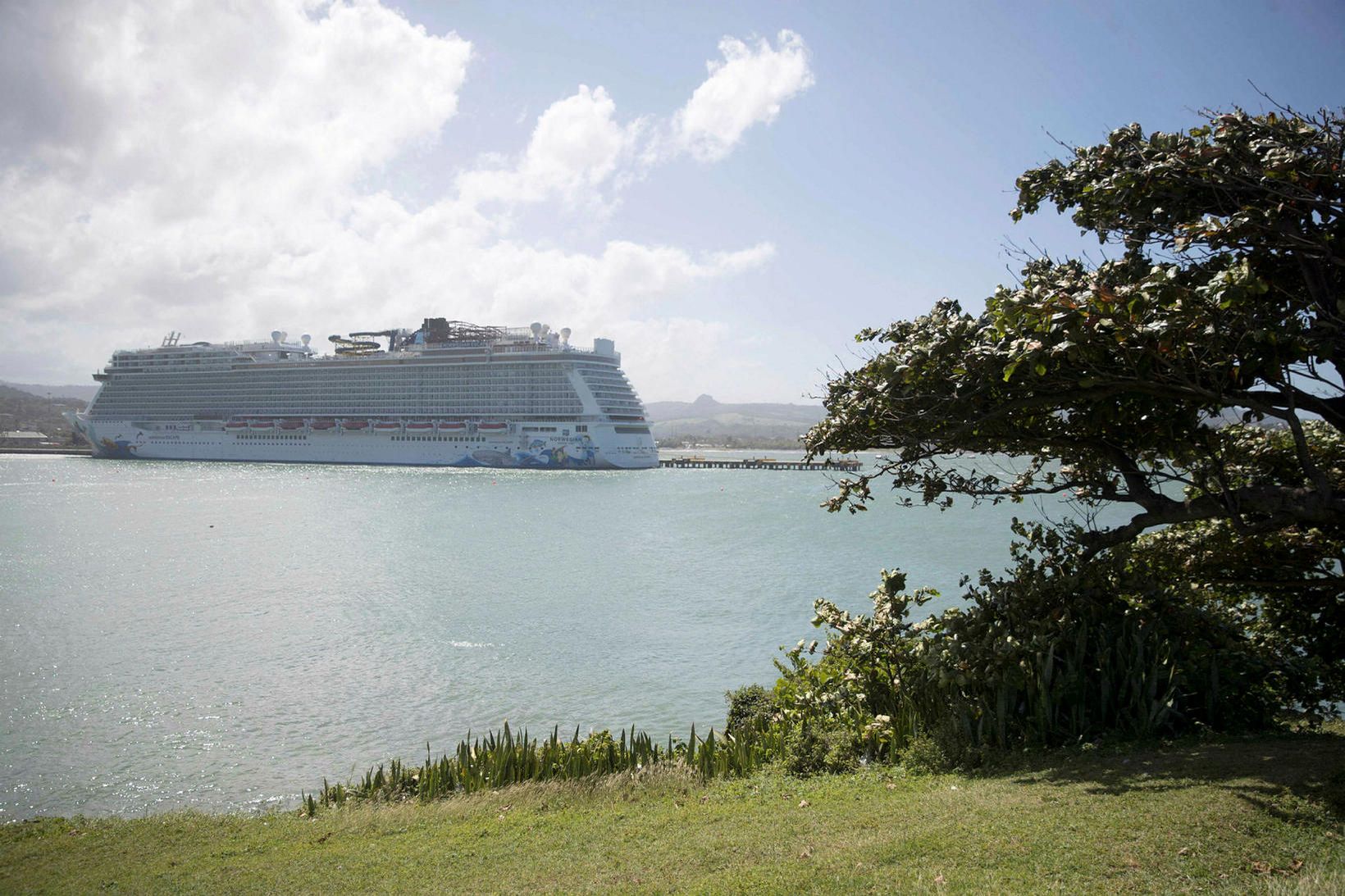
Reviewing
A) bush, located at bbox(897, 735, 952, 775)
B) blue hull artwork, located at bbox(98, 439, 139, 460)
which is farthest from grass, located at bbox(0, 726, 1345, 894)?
Answer: blue hull artwork, located at bbox(98, 439, 139, 460)

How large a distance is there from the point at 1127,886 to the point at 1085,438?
330cm

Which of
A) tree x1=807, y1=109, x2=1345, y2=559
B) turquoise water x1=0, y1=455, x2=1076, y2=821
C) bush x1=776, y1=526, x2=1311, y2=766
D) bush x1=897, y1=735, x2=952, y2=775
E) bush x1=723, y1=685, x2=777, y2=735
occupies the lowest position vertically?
turquoise water x1=0, y1=455, x2=1076, y2=821

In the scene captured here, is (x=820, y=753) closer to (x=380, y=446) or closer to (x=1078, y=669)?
(x=1078, y=669)

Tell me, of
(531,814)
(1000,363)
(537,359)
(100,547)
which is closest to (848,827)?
(531,814)

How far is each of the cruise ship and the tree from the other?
5764 cm

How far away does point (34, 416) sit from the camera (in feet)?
567

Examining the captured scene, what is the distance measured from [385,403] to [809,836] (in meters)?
70.8

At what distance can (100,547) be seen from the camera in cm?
2603

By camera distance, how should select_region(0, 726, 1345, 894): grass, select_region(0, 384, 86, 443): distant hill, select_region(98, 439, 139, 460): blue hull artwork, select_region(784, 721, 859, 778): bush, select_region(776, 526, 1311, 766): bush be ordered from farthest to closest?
select_region(0, 384, 86, 443): distant hill
select_region(98, 439, 139, 460): blue hull artwork
select_region(784, 721, 859, 778): bush
select_region(776, 526, 1311, 766): bush
select_region(0, 726, 1345, 894): grass

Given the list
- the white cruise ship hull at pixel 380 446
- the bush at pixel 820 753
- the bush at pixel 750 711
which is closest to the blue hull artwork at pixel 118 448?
the white cruise ship hull at pixel 380 446

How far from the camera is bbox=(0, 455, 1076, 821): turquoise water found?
9602 mm

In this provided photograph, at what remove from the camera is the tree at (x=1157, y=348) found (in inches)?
177

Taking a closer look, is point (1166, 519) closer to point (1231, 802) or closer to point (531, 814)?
point (1231, 802)

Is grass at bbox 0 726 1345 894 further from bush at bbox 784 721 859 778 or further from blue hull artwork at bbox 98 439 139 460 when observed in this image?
blue hull artwork at bbox 98 439 139 460
